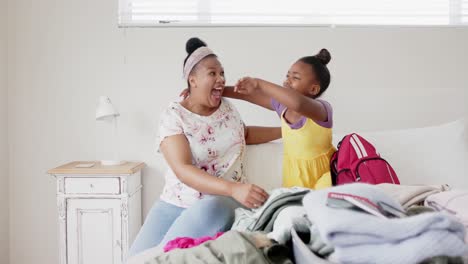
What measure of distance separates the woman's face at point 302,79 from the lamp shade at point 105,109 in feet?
3.30

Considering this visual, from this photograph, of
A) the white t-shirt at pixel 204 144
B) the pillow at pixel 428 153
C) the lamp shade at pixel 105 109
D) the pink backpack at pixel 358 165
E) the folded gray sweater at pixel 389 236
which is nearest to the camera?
the folded gray sweater at pixel 389 236

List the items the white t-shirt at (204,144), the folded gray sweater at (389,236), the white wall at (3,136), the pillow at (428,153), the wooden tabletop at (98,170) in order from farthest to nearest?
the white wall at (3,136), the wooden tabletop at (98,170), the pillow at (428,153), the white t-shirt at (204,144), the folded gray sweater at (389,236)

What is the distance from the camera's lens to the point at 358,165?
144 centimetres

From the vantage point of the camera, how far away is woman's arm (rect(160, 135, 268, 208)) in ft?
3.51

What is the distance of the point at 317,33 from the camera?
246 centimetres

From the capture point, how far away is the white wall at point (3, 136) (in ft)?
7.79

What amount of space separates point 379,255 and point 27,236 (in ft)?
7.81

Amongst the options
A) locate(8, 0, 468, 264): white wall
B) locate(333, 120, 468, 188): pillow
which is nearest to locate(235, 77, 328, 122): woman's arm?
locate(333, 120, 468, 188): pillow

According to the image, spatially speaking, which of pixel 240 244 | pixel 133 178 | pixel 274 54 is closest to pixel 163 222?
pixel 133 178

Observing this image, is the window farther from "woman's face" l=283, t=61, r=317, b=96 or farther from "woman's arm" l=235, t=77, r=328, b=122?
"woman's arm" l=235, t=77, r=328, b=122

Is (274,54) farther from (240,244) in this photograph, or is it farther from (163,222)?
(240,244)

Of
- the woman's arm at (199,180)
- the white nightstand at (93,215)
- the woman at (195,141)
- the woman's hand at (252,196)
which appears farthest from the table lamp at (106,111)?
the woman's hand at (252,196)

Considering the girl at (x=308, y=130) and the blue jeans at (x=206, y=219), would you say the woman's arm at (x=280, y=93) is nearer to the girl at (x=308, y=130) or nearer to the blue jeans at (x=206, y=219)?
the girl at (x=308, y=130)

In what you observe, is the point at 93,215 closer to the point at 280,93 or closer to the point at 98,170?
the point at 98,170
